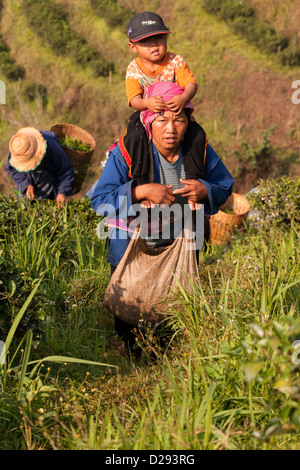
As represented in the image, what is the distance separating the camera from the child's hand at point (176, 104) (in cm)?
296

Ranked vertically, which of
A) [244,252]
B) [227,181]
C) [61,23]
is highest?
[61,23]

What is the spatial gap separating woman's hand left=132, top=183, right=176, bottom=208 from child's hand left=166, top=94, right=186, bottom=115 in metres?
0.45

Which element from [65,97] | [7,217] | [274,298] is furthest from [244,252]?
[65,97]

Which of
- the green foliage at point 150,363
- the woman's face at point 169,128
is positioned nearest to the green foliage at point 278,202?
the green foliage at point 150,363

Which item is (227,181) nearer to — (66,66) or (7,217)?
(7,217)

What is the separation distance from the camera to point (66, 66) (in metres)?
16.3

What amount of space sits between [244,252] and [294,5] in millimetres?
13434

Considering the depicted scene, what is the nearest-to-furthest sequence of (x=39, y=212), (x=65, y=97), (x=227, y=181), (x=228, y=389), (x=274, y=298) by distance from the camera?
(x=228, y=389), (x=274, y=298), (x=227, y=181), (x=39, y=212), (x=65, y=97)

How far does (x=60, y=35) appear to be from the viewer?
664 inches

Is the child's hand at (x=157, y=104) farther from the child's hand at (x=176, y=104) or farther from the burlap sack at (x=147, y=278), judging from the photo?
the burlap sack at (x=147, y=278)

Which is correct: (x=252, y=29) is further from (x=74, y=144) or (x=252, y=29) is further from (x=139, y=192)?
(x=139, y=192)

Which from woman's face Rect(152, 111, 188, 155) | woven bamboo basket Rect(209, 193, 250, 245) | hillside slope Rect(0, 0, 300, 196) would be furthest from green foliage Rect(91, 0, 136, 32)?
woman's face Rect(152, 111, 188, 155)

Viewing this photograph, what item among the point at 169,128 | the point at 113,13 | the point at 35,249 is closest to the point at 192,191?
the point at 169,128

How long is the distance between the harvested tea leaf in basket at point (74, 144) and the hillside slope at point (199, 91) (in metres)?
5.62
